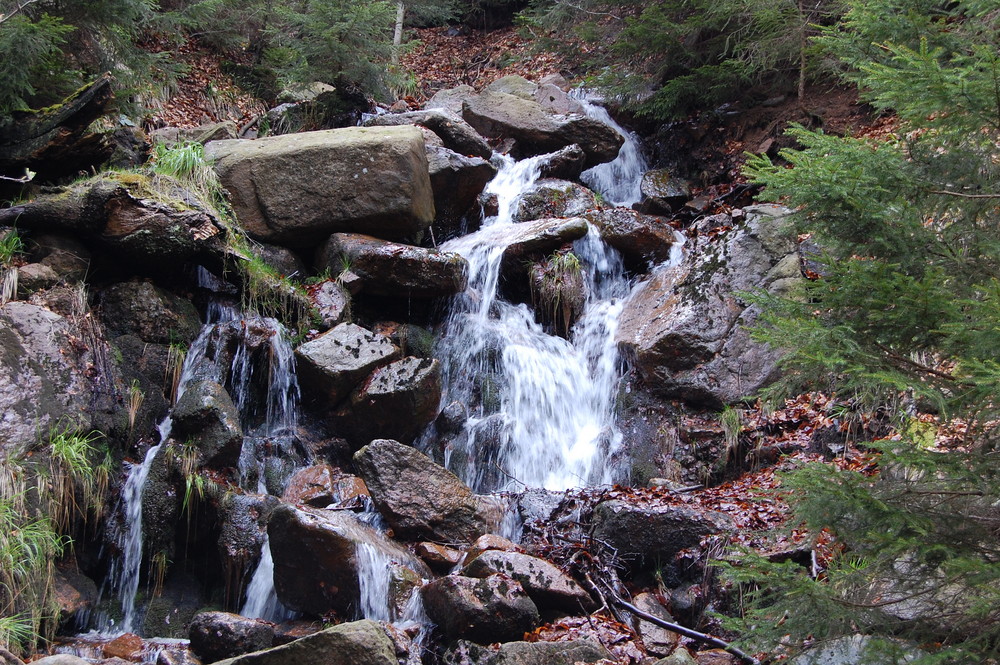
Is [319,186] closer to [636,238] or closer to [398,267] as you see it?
[398,267]

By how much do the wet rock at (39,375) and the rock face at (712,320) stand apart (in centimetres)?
565

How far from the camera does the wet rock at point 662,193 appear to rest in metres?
11.3

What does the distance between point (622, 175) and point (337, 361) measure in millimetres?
7262

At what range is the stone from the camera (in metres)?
8.18

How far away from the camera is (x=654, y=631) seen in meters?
5.23

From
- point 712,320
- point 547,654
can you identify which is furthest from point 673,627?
point 712,320

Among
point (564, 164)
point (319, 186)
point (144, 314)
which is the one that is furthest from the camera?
point (564, 164)

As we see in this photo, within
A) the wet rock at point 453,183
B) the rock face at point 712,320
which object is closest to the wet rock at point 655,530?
the rock face at point 712,320

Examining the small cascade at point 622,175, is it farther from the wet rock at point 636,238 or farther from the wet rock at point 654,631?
the wet rock at point 654,631

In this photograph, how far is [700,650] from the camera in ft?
16.6

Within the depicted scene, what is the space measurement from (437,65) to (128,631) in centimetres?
1669

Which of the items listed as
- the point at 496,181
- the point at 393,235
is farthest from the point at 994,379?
the point at 496,181

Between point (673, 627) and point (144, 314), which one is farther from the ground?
point (144, 314)

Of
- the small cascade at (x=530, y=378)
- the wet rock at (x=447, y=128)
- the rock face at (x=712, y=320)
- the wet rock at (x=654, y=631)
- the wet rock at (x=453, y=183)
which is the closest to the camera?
the wet rock at (x=654, y=631)
